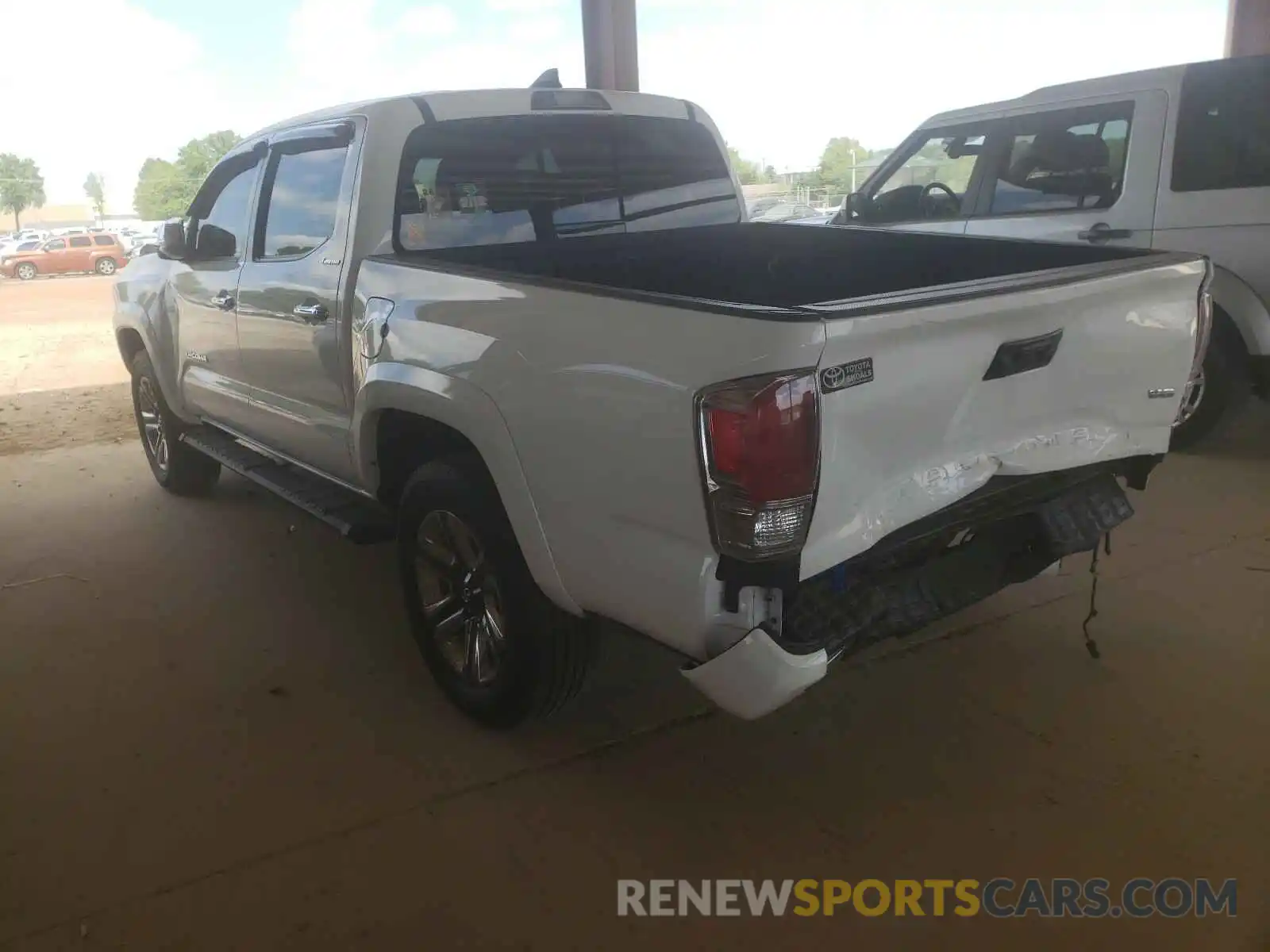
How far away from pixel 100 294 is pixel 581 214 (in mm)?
20032

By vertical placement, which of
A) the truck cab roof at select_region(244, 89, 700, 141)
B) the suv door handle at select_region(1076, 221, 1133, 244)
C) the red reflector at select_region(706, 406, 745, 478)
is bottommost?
the red reflector at select_region(706, 406, 745, 478)

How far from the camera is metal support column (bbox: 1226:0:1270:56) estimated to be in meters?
8.63

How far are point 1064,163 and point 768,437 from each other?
439cm

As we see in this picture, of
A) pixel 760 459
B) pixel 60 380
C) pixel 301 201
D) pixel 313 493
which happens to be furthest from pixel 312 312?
pixel 60 380

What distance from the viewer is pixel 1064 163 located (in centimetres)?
534

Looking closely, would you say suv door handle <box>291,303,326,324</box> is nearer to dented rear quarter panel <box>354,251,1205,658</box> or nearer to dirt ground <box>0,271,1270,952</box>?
dented rear quarter panel <box>354,251,1205,658</box>

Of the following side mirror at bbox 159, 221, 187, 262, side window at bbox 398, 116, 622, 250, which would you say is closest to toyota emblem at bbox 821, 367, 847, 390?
side window at bbox 398, 116, 622, 250

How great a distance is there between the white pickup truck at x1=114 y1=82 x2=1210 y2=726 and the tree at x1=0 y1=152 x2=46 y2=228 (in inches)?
1850

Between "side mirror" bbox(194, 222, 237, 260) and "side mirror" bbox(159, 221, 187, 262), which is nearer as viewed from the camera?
"side mirror" bbox(194, 222, 237, 260)

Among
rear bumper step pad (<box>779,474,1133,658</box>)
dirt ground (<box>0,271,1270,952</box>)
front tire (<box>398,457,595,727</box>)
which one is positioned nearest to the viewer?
rear bumper step pad (<box>779,474,1133,658</box>)

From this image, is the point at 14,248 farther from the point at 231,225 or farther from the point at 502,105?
the point at 502,105

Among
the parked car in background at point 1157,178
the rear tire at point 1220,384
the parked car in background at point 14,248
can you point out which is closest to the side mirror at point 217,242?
the parked car in background at point 1157,178

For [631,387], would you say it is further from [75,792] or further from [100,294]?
[100,294]

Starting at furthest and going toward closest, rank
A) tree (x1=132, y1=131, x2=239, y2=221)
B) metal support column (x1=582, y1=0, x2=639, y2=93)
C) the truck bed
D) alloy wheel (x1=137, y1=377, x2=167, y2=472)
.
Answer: tree (x1=132, y1=131, x2=239, y2=221)
metal support column (x1=582, y1=0, x2=639, y2=93)
alloy wheel (x1=137, y1=377, x2=167, y2=472)
the truck bed
